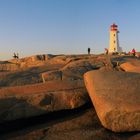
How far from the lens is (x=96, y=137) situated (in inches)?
250

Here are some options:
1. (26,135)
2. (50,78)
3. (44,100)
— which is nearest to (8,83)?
(50,78)

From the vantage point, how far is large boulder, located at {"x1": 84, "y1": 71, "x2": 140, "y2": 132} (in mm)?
6277

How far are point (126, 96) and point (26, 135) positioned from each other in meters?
2.19

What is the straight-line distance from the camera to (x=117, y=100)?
656cm

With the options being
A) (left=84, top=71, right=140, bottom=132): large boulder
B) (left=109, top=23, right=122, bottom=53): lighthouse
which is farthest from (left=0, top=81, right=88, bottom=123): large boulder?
(left=109, top=23, right=122, bottom=53): lighthouse

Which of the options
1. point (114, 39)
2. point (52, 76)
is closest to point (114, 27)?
point (114, 39)

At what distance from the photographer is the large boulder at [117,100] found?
628 centimetres

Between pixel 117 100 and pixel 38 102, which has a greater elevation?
pixel 117 100

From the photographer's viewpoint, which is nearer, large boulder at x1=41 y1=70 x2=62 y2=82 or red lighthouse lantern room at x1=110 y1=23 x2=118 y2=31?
large boulder at x1=41 y1=70 x2=62 y2=82

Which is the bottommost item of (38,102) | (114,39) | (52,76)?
(38,102)

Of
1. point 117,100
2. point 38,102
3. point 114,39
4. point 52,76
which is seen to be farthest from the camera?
point 114,39

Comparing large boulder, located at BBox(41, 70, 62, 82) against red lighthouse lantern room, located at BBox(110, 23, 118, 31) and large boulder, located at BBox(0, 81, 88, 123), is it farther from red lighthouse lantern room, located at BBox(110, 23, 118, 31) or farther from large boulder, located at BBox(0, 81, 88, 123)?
red lighthouse lantern room, located at BBox(110, 23, 118, 31)

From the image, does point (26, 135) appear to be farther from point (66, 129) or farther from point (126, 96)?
point (126, 96)

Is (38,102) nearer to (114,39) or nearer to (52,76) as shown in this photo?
(52,76)
